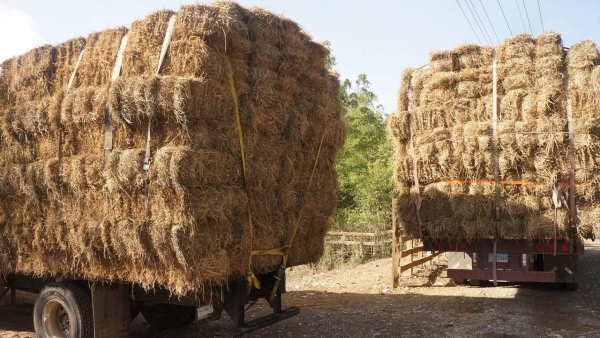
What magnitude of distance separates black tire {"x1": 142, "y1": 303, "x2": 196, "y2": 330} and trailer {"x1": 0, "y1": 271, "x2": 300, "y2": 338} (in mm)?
506

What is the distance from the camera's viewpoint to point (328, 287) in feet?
36.4

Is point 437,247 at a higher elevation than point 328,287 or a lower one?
higher

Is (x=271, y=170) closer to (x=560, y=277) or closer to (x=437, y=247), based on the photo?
(x=437, y=247)

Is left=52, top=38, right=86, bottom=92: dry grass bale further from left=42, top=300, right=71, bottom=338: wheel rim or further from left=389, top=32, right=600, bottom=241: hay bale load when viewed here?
left=389, top=32, right=600, bottom=241: hay bale load

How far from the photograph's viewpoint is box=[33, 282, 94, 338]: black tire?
611 centimetres

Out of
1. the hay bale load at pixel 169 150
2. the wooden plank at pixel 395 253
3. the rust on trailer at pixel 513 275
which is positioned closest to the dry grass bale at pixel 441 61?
the hay bale load at pixel 169 150

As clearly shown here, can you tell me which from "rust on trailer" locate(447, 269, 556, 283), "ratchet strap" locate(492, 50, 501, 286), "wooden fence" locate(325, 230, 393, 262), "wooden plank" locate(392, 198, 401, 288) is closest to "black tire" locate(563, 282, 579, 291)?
"rust on trailer" locate(447, 269, 556, 283)

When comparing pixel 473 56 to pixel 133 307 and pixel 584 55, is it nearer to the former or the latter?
pixel 584 55

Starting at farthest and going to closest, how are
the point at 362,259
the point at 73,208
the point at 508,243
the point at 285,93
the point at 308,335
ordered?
1. the point at 362,259
2. the point at 508,243
3. the point at 308,335
4. the point at 285,93
5. the point at 73,208

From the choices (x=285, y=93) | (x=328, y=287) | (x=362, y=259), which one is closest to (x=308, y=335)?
(x=285, y=93)

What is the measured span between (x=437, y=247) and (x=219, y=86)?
4.82 metres

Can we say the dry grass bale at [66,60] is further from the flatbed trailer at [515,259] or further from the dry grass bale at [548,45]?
the dry grass bale at [548,45]

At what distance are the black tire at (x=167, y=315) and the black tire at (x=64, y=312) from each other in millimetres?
1110

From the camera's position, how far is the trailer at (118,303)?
5.82 metres
